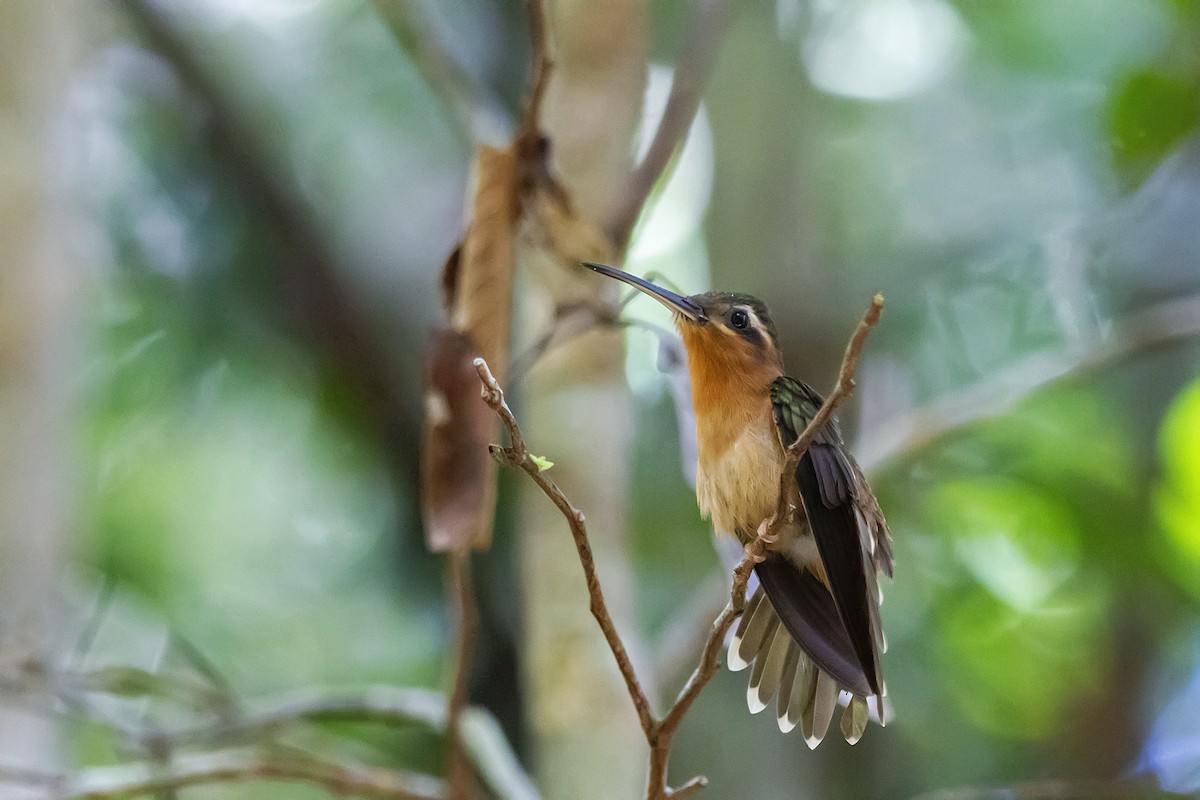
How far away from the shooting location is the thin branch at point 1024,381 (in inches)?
143

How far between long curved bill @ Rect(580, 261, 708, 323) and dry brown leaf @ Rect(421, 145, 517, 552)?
230mm

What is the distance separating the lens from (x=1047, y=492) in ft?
15.8

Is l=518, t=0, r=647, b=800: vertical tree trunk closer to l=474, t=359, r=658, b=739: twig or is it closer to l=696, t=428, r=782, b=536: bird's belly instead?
l=696, t=428, r=782, b=536: bird's belly

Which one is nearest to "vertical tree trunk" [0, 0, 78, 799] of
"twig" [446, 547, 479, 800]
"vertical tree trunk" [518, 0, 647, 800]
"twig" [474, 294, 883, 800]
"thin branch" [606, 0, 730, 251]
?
"twig" [446, 547, 479, 800]

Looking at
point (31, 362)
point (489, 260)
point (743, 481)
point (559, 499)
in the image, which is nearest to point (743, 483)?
point (743, 481)

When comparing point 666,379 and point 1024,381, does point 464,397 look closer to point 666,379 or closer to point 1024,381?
point 666,379

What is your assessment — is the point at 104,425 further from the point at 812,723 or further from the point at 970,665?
the point at 812,723

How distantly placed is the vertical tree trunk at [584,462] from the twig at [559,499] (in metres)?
1.43

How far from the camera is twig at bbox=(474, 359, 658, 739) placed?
4.99 ft

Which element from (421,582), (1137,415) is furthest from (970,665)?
(421,582)

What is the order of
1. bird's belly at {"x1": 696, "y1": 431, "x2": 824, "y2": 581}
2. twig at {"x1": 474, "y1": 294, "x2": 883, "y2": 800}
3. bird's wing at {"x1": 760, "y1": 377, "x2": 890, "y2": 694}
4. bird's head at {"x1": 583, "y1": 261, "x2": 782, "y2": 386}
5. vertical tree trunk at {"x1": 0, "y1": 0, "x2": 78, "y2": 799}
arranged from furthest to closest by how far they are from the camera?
vertical tree trunk at {"x1": 0, "y1": 0, "x2": 78, "y2": 799}
bird's head at {"x1": 583, "y1": 261, "x2": 782, "y2": 386}
bird's belly at {"x1": 696, "y1": 431, "x2": 824, "y2": 581}
bird's wing at {"x1": 760, "y1": 377, "x2": 890, "y2": 694}
twig at {"x1": 474, "y1": 294, "x2": 883, "y2": 800}

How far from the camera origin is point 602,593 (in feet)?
5.51

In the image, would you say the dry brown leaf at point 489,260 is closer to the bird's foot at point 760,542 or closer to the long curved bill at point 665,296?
the long curved bill at point 665,296

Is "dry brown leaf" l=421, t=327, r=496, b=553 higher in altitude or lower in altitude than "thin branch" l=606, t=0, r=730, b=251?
lower
